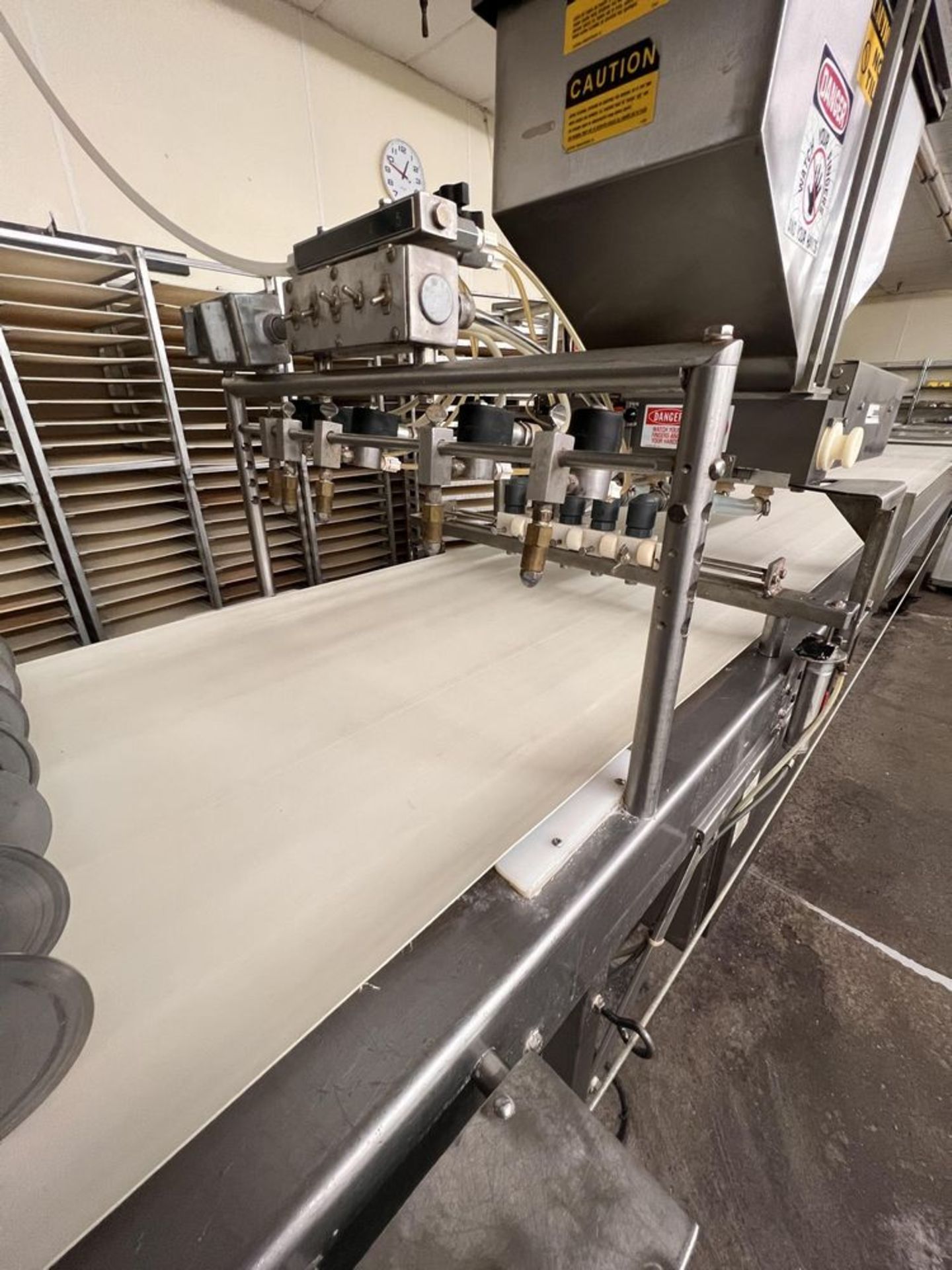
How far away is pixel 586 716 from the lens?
2.57 ft

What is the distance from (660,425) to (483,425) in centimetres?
52

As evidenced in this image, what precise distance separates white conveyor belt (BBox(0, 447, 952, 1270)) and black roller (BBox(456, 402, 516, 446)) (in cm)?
38

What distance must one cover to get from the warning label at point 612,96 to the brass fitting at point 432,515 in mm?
531

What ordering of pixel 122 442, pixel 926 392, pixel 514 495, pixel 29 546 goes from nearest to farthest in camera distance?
1. pixel 514 495
2. pixel 29 546
3. pixel 122 442
4. pixel 926 392

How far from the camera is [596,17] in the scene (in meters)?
0.68

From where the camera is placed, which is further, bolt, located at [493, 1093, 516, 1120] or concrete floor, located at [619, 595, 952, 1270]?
concrete floor, located at [619, 595, 952, 1270]

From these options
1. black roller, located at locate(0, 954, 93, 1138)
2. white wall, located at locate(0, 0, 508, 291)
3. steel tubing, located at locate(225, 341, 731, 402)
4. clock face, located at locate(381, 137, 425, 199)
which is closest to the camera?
black roller, located at locate(0, 954, 93, 1138)

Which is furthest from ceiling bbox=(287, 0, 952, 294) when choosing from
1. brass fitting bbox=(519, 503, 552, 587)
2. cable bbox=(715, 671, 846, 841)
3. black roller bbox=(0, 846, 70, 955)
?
black roller bbox=(0, 846, 70, 955)

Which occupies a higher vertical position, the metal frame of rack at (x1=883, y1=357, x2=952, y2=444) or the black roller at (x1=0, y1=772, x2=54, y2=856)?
the metal frame of rack at (x1=883, y1=357, x2=952, y2=444)

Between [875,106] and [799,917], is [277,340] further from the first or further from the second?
[799,917]

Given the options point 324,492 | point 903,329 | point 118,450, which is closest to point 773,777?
point 324,492

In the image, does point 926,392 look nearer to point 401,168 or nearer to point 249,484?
point 401,168

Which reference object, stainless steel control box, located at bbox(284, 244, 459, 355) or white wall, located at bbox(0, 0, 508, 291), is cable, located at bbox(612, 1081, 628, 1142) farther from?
white wall, located at bbox(0, 0, 508, 291)

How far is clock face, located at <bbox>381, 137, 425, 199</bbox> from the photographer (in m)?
2.79
